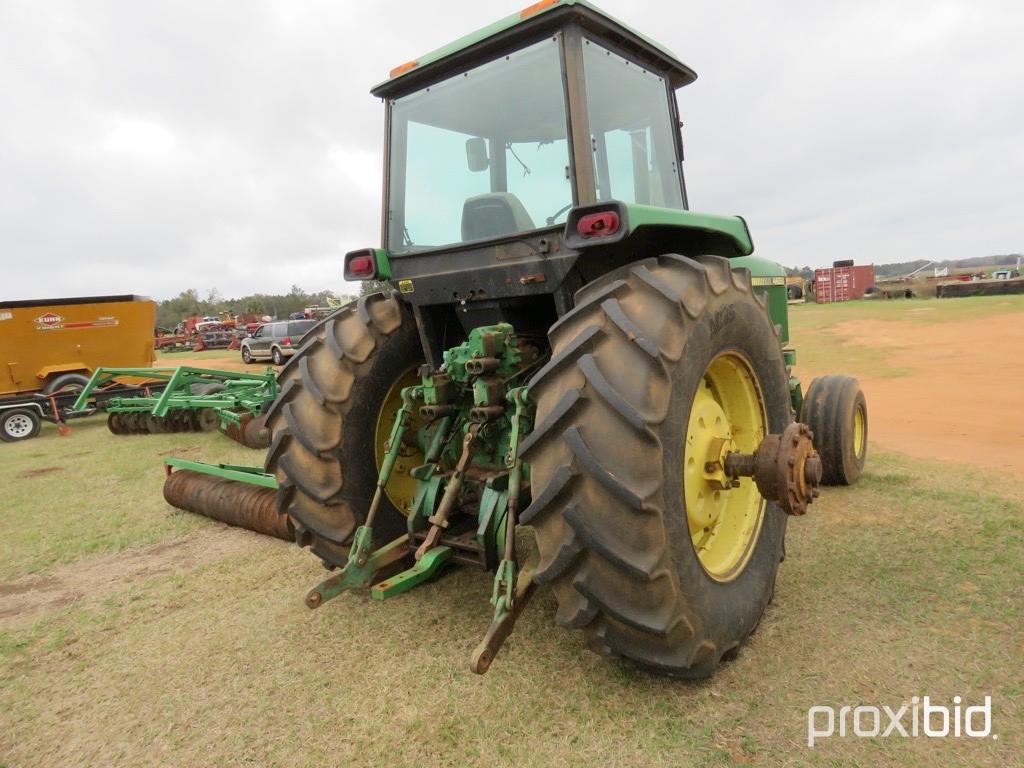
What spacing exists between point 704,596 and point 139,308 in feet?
35.6

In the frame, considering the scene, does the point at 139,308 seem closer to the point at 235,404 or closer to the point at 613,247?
the point at 235,404

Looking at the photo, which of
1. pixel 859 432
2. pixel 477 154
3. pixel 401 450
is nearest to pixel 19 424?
pixel 401 450

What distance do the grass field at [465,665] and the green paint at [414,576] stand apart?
249mm

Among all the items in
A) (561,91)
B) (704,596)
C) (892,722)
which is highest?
(561,91)

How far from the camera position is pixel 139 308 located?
10.6 metres

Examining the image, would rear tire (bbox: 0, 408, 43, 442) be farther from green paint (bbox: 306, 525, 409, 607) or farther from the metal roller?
green paint (bbox: 306, 525, 409, 607)

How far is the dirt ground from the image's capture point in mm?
5695

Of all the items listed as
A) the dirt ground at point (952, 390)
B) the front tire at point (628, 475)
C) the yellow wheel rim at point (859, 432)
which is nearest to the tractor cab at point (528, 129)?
the front tire at point (628, 475)

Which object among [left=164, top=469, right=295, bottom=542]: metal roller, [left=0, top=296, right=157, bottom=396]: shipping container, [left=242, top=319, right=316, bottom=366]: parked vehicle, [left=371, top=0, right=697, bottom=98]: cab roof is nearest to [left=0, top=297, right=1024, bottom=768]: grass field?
[left=164, top=469, right=295, bottom=542]: metal roller

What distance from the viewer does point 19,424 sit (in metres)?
9.21

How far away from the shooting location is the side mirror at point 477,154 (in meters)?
3.14

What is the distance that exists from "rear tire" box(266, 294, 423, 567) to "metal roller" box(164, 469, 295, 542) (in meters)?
0.88

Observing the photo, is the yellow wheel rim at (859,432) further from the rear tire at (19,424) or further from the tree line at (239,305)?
the tree line at (239,305)

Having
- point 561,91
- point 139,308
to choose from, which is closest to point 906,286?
point 139,308
